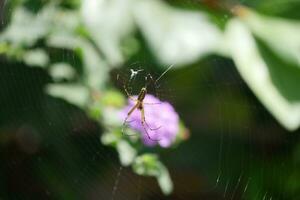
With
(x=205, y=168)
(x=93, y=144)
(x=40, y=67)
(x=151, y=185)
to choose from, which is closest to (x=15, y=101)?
(x=40, y=67)

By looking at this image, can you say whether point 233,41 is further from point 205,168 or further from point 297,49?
point 205,168

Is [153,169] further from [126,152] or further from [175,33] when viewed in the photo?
[175,33]

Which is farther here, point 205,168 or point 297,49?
point 205,168

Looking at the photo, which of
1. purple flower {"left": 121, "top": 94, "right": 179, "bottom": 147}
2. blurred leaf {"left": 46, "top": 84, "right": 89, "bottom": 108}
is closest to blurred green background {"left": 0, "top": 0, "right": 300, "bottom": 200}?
blurred leaf {"left": 46, "top": 84, "right": 89, "bottom": 108}

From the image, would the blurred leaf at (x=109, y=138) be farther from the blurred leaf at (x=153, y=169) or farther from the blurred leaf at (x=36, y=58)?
the blurred leaf at (x=36, y=58)

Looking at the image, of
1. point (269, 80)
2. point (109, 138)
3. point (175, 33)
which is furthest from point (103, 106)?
point (269, 80)
